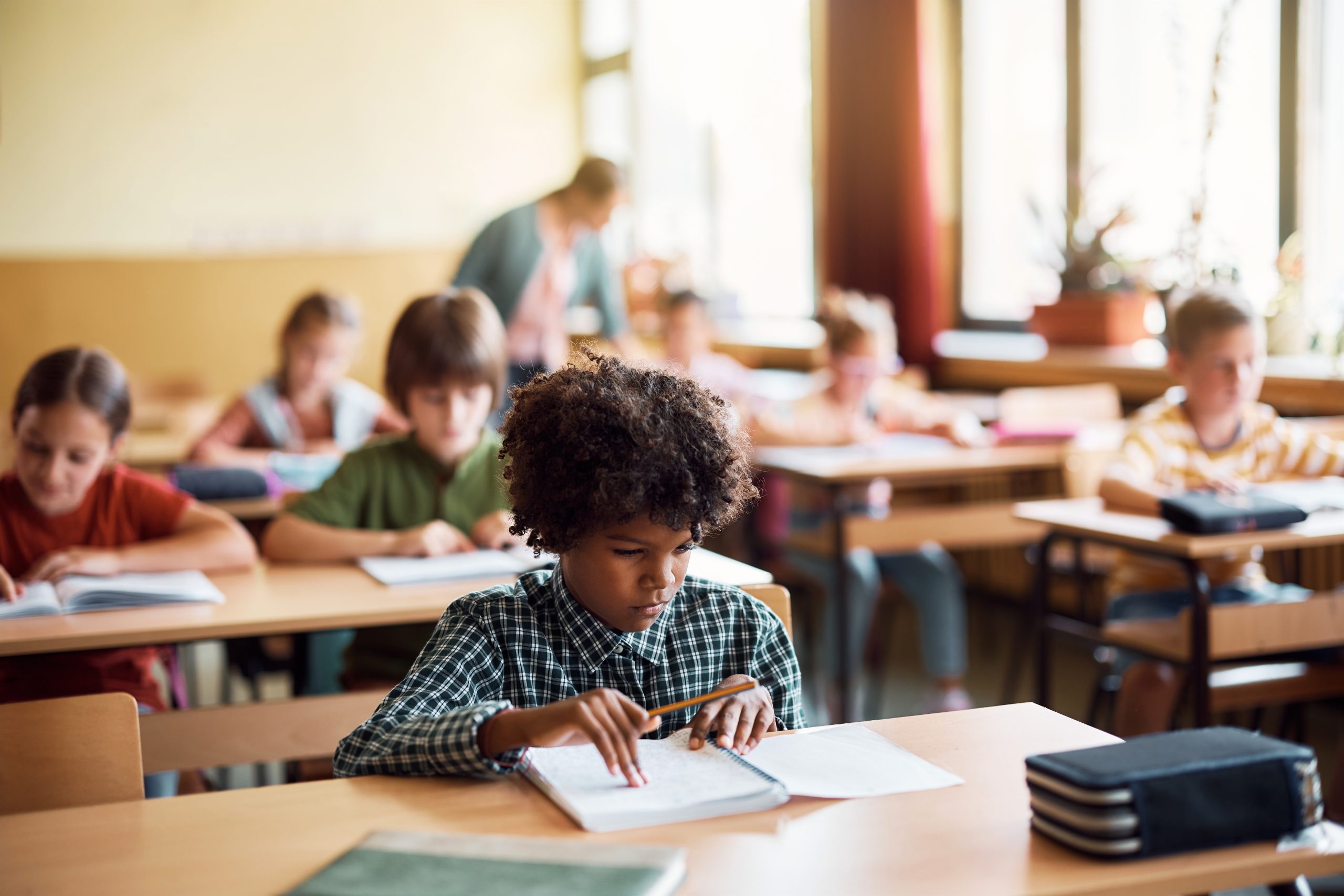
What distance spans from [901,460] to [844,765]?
87.7 inches

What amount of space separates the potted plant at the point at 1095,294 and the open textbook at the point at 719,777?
3276 millimetres

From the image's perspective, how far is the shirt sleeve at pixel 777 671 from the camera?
1.42 metres

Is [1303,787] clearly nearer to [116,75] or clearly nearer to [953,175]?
[953,175]

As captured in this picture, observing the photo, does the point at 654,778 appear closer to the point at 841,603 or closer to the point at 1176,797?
the point at 1176,797

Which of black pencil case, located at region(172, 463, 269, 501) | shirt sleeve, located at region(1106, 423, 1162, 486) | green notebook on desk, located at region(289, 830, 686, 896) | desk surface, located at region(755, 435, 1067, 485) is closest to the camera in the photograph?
green notebook on desk, located at region(289, 830, 686, 896)

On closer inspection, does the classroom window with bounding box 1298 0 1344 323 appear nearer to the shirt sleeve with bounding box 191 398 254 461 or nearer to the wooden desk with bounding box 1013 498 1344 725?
the wooden desk with bounding box 1013 498 1344 725

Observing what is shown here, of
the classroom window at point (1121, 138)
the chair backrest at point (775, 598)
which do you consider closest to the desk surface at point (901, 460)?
the classroom window at point (1121, 138)

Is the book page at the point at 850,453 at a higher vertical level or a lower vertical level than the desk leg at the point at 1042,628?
higher

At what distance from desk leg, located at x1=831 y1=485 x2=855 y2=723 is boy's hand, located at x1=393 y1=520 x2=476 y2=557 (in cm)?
122

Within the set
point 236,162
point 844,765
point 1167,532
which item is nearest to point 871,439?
point 1167,532

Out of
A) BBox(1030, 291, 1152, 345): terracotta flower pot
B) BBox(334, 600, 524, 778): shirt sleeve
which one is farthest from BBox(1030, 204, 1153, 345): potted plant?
BBox(334, 600, 524, 778): shirt sleeve

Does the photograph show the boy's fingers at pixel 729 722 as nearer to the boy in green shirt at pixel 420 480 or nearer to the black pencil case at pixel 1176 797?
the black pencil case at pixel 1176 797

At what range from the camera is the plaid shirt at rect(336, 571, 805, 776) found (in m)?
1.22

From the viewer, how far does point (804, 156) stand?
634cm
